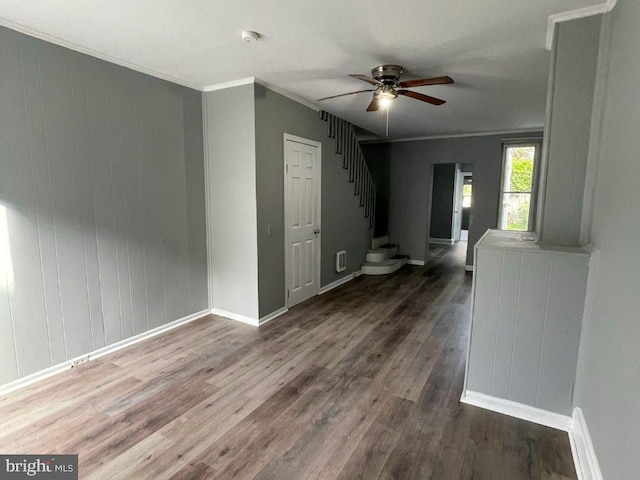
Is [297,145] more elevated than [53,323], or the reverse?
[297,145]

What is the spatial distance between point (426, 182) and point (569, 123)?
4534mm

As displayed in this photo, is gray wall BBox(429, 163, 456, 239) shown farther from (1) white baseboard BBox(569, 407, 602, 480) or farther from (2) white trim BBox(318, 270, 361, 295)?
(1) white baseboard BBox(569, 407, 602, 480)

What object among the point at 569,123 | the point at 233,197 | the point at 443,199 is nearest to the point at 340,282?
the point at 233,197

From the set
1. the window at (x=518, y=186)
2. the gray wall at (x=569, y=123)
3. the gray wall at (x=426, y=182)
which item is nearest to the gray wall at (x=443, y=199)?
the gray wall at (x=426, y=182)

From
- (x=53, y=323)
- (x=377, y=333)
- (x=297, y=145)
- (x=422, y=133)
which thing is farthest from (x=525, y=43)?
(x=53, y=323)

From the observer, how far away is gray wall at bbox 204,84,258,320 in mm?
3512

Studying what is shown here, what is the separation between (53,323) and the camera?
2652 millimetres

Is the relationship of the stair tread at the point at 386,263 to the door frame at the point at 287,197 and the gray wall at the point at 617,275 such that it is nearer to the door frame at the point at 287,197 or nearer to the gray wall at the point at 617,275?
the door frame at the point at 287,197

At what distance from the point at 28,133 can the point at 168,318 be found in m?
2.04

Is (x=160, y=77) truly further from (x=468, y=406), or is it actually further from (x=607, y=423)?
(x=607, y=423)

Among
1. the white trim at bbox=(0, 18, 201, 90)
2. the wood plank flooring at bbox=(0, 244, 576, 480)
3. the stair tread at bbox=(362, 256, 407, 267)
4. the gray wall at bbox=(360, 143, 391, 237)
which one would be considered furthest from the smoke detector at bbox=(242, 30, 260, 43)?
the gray wall at bbox=(360, 143, 391, 237)

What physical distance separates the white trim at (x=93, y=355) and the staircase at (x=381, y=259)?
10.3 feet

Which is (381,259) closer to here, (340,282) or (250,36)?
(340,282)

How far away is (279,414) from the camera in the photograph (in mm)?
2232
